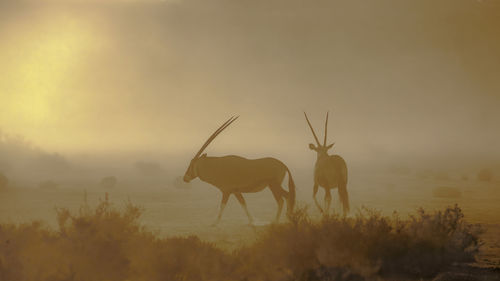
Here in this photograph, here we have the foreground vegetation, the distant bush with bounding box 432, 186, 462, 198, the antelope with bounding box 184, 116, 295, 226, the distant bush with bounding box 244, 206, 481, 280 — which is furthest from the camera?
the distant bush with bounding box 432, 186, 462, 198

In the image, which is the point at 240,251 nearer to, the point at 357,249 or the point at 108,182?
the point at 357,249

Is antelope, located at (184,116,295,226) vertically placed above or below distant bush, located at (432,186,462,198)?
above

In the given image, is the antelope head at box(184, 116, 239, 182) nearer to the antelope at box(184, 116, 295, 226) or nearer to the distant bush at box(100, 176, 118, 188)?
the antelope at box(184, 116, 295, 226)

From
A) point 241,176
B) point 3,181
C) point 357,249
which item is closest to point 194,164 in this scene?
point 241,176

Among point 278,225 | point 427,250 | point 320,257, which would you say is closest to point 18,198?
point 278,225

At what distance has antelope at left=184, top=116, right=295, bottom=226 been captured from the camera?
1203 centimetres

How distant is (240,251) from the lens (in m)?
8.71

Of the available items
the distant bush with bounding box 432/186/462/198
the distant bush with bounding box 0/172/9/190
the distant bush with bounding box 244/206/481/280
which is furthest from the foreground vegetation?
the distant bush with bounding box 432/186/462/198

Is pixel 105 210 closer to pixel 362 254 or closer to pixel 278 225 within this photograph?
pixel 278 225

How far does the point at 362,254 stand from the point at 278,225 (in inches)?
66.6

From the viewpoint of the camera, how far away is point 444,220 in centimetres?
927

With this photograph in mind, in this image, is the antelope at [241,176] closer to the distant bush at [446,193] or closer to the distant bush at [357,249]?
the distant bush at [357,249]

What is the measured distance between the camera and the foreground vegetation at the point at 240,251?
7984mm

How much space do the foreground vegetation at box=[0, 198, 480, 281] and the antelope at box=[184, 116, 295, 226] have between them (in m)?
3.03
